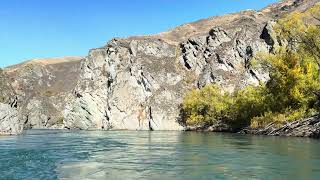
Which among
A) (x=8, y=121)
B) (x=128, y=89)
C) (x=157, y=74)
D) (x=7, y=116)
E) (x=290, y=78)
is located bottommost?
(x=8, y=121)

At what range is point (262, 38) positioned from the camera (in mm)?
154500

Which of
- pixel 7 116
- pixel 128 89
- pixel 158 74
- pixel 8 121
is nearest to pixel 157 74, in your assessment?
pixel 158 74

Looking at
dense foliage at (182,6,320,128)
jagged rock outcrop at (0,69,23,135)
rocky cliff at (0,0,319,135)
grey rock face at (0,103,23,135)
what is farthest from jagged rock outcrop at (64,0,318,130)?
grey rock face at (0,103,23,135)

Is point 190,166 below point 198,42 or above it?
below

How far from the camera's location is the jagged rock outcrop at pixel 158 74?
149 meters

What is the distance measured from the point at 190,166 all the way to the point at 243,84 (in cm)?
12141

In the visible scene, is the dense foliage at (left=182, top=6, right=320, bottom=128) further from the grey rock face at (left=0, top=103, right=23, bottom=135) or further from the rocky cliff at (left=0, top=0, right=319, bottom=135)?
the rocky cliff at (left=0, top=0, right=319, bottom=135)

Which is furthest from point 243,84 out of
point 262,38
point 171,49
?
point 171,49

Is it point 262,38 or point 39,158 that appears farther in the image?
point 262,38

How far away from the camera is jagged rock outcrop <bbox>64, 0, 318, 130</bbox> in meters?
149

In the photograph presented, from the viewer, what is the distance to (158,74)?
15475 cm

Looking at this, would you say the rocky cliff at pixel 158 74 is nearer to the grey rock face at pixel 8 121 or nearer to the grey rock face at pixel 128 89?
the grey rock face at pixel 128 89

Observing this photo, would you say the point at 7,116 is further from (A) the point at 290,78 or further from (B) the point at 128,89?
(B) the point at 128,89

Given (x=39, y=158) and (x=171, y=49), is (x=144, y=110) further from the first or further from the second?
(x=39, y=158)
